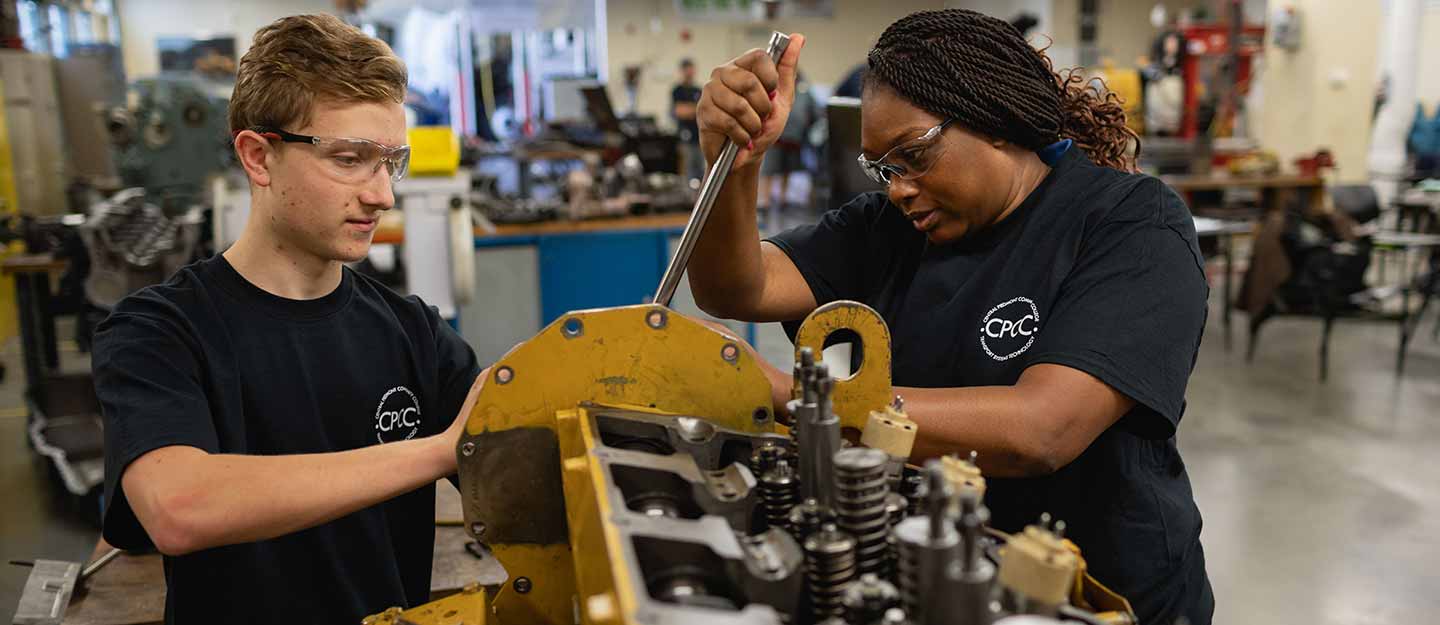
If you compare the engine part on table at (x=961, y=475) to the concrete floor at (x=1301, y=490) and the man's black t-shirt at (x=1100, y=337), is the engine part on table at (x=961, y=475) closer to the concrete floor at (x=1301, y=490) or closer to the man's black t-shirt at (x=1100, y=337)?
the man's black t-shirt at (x=1100, y=337)

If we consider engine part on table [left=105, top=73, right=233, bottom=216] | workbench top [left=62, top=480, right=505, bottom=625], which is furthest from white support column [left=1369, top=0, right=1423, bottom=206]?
workbench top [left=62, top=480, right=505, bottom=625]

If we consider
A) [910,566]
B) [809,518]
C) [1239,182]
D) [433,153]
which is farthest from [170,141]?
[1239,182]

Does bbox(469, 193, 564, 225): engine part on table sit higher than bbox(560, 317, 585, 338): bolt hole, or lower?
lower

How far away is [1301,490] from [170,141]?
4.27 m

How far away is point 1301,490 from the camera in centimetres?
346

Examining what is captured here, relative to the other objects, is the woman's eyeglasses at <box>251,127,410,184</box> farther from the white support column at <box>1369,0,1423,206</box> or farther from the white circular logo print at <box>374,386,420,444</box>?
the white support column at <box>1369,0,1423,206</box>

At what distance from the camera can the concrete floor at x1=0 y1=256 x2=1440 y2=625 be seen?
2.79 metres

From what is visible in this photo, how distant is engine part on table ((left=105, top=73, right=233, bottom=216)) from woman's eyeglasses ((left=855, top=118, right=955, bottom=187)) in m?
3.51

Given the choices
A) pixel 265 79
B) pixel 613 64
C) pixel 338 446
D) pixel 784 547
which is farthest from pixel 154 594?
pixel 613 64

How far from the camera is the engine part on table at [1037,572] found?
0.61 m

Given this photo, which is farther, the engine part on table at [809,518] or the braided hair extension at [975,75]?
the braided hair extension at [975,75]

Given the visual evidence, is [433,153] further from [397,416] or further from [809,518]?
[809,518]

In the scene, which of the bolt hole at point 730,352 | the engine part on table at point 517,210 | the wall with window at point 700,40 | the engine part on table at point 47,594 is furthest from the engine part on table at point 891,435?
the wall with window at point 700,40

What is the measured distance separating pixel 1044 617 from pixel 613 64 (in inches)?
443
